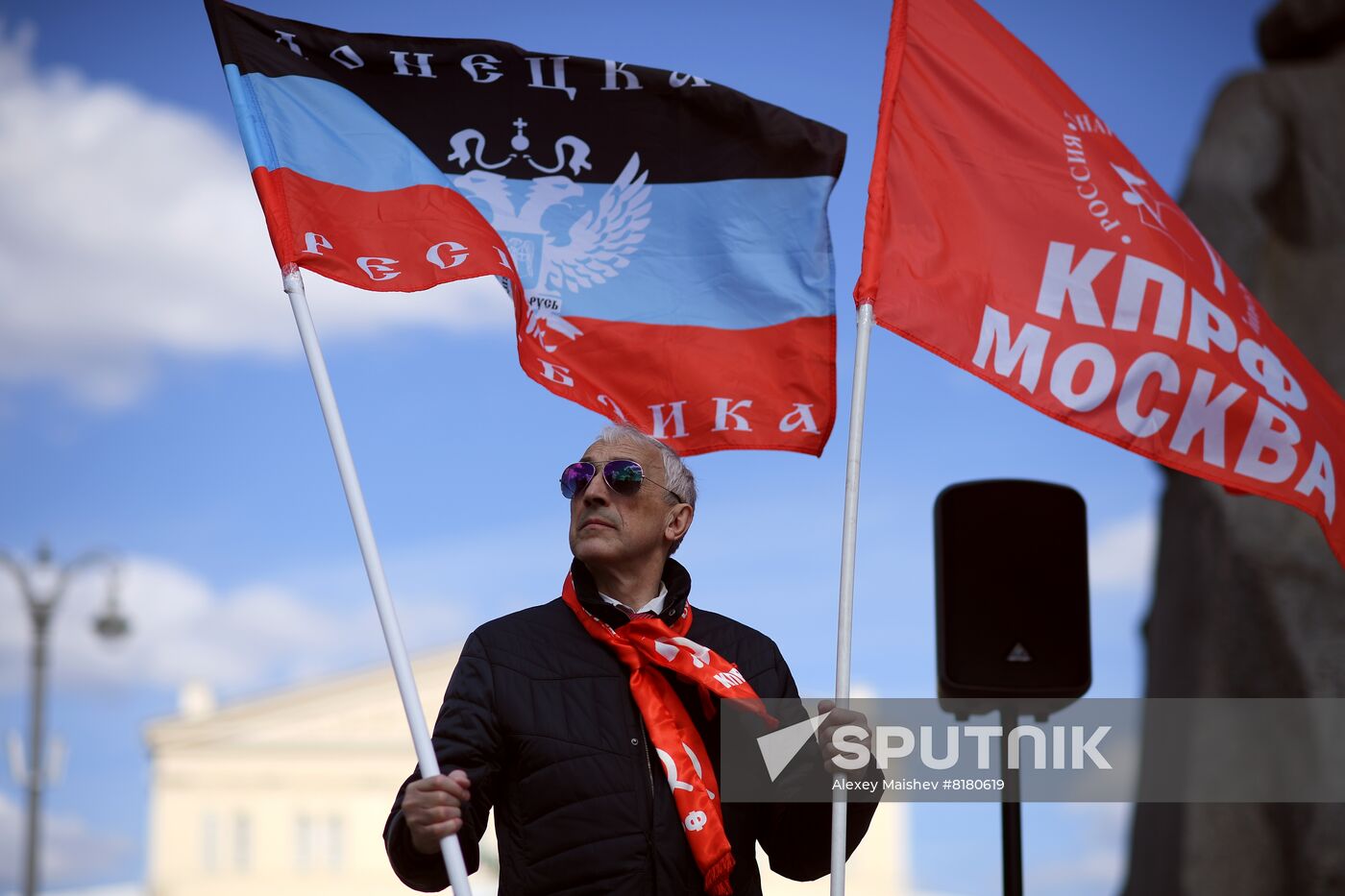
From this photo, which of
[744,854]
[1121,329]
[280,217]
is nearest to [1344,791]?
[1121,329]

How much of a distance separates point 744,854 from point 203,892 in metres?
41.2

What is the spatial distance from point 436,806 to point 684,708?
0.64m

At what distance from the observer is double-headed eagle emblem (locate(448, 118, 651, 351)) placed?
450 cm

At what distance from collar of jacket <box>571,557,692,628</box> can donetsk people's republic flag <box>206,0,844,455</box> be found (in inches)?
35.6

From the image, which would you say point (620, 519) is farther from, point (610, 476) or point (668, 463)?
point (668, 463)

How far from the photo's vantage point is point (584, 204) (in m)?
4.70

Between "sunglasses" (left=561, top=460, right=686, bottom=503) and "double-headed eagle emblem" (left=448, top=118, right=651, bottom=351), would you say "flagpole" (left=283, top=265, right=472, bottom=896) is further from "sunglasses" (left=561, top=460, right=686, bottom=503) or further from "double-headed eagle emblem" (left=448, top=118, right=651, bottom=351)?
"double-headed eagle emblem" (left=448, top=118, right=651, bottom=351)

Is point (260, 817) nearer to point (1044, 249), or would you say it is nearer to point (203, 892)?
point (203, 892)

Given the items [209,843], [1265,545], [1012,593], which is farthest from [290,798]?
[1012,593]

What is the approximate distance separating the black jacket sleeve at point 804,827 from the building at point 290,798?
3785 cm

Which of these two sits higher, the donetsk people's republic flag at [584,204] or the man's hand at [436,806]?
the donetsk people's republic flag at [584,204]

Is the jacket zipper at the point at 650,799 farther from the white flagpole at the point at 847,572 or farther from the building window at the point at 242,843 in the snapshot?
the building window at the point at 242,843

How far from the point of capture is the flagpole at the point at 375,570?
122 inches

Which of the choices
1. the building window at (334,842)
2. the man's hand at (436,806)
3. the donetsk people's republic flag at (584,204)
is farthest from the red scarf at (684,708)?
the building window at (334,842)
